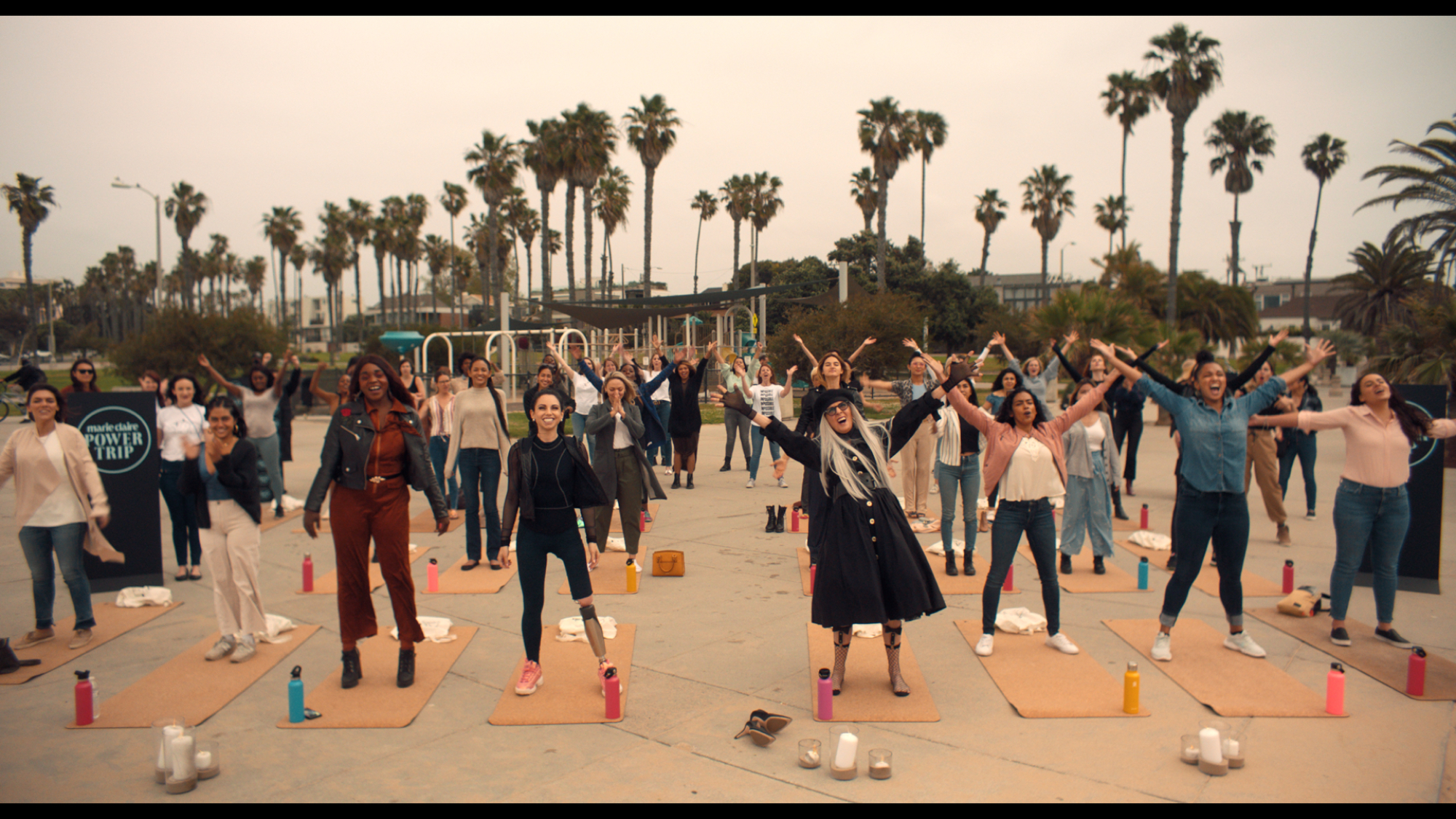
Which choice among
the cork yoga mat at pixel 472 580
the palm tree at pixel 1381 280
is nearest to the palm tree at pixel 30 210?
the cork yoga mat at pixel 472 580

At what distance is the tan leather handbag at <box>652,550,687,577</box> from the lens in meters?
7.90

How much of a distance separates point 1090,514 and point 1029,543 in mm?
2351

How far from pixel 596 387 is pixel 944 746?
6.42m

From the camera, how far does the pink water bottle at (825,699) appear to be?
15.2 feet

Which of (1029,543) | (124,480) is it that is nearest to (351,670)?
(124,480)

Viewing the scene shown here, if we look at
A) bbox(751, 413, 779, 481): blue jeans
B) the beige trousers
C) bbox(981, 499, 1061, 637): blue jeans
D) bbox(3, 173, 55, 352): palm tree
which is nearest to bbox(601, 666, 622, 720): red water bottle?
bbox(981, 499, 1061, 637): blue jeans

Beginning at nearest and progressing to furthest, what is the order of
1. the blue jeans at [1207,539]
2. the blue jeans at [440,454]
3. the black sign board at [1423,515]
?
the blue jeans at [1207,539]
the black sign board at [1423,515]
the blue jeans at [440,454]

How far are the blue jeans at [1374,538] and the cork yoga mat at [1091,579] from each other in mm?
1664

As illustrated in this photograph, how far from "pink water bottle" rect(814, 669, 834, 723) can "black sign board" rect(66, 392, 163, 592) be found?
6.12 meters

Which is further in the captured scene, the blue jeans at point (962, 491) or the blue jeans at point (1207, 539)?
the blue jeans at point (962, 491)

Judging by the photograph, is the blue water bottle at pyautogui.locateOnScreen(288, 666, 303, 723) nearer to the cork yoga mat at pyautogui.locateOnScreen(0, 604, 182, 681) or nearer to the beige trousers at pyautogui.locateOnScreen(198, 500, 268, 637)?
the beige trousers at pyautogui.locateOnScreen(198, 500, 268, 637)

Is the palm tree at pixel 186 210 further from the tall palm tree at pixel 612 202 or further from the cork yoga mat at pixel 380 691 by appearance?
the cork yoga mat at pixel 380 691

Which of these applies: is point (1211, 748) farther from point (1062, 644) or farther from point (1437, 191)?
point (1437, 191)
